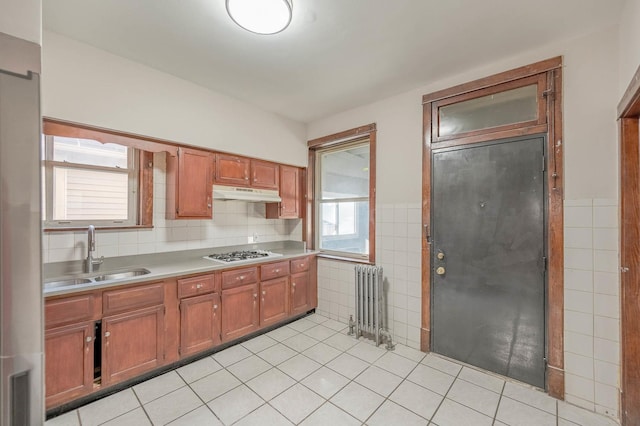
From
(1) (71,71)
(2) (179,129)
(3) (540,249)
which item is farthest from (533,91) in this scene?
(1) (71,71)

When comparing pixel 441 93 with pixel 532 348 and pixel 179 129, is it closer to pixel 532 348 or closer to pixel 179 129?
pixel 532 348

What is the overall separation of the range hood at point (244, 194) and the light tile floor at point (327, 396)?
1.60 m

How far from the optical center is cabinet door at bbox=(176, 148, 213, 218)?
2.72 meters

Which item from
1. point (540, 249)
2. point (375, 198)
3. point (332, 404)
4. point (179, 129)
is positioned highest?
point (179, 129)

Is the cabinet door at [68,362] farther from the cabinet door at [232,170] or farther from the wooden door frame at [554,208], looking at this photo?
the wooden door frame at [554,208]

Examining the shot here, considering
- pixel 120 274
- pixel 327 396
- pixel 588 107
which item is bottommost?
pixel 327 396

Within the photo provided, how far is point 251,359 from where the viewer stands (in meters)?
2.62

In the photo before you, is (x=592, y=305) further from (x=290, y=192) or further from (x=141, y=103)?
(x=141, y=103)

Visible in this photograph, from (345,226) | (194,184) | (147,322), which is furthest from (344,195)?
(147,322)

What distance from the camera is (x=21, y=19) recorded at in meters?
0.81

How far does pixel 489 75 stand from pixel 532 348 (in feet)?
7.60

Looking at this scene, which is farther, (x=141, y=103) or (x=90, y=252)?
(x=141, y=103)

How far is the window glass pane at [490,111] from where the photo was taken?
225 cm

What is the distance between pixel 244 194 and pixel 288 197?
2.46 feet
